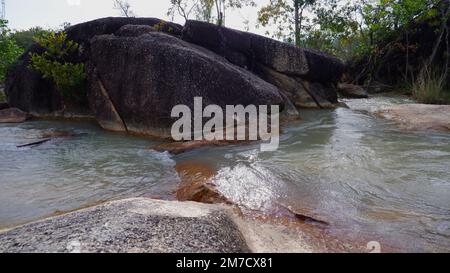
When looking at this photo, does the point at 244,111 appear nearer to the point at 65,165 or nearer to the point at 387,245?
the point at 65,165

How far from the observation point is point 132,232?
1.84m

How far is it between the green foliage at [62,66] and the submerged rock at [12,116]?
4.10 ft

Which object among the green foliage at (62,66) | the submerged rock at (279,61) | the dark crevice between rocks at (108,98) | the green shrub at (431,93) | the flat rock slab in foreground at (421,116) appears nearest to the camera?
the flat rock slab in foreground at (421,116)

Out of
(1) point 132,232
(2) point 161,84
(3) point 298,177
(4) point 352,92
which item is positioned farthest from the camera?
(4) point 352,92

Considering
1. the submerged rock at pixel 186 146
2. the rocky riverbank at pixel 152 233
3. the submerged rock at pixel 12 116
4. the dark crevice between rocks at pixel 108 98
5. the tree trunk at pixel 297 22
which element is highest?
the tree trunk at pixel 297 22

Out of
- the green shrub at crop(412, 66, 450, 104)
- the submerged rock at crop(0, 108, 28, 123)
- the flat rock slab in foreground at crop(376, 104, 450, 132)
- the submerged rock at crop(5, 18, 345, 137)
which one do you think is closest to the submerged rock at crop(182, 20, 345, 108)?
the submerged rock at crop(5, 18, 345, 137)

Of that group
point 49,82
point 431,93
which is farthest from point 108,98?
point 431,93

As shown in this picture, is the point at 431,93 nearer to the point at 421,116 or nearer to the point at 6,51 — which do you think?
the point at 421,116

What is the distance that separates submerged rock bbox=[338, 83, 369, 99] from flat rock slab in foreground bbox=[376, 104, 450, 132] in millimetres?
4988

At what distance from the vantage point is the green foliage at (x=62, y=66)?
25.8ft

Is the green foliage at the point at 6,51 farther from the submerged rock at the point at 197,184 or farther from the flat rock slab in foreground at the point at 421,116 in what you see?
the flat rock slab in foreground at the point at 421,116

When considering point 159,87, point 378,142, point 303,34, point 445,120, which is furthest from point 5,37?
point 303,34

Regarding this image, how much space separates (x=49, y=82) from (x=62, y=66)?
56.6 inches

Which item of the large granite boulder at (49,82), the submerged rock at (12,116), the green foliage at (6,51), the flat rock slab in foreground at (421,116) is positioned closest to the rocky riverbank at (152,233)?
the flat rock slab in foreground at (421,116)
